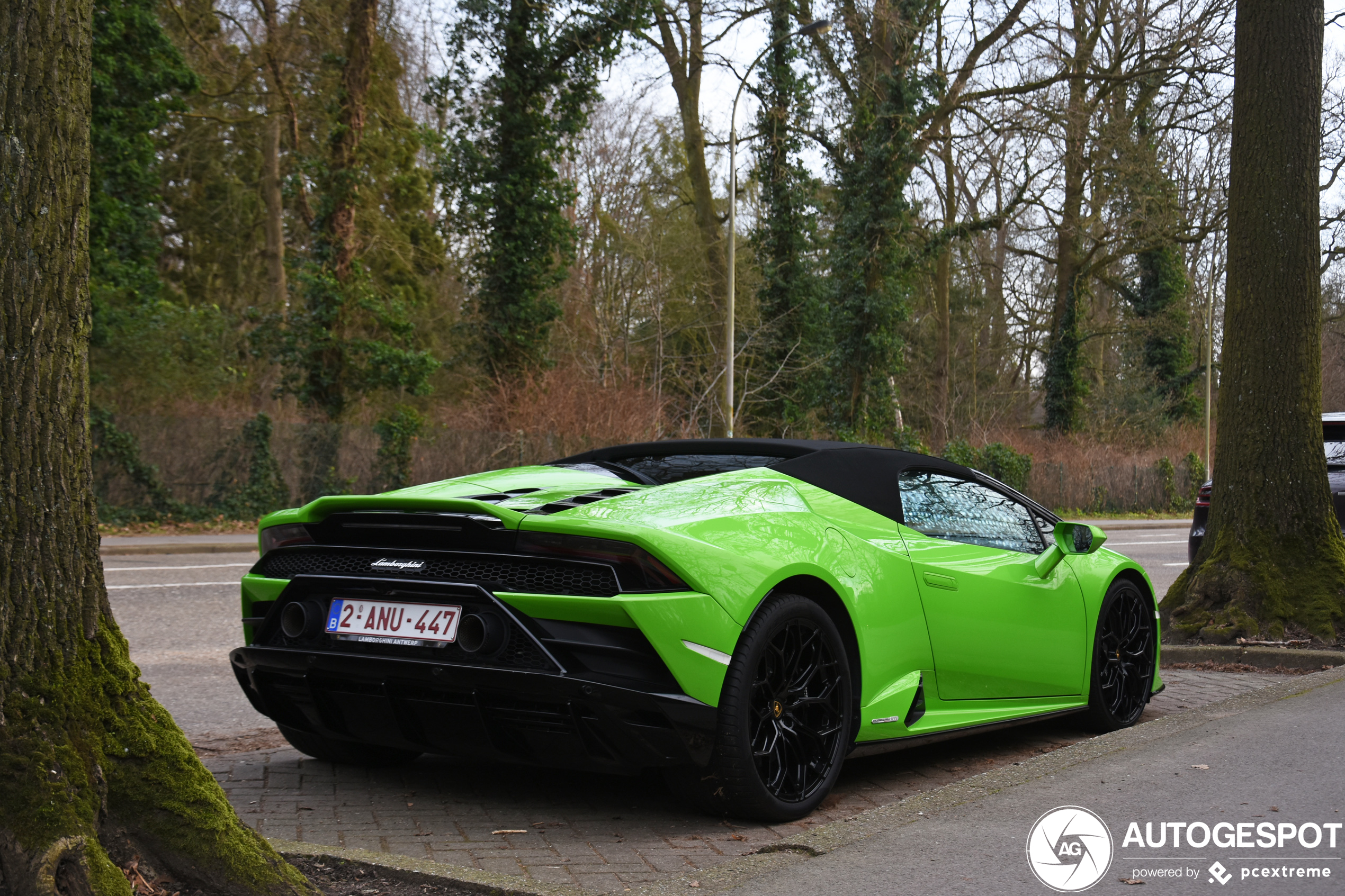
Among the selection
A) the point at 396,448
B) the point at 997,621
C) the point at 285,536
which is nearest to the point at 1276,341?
the point at 997,621

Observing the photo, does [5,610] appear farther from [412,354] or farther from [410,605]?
[412,354]

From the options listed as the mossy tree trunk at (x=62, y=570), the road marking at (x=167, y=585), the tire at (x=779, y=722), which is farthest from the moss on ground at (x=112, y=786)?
the road marking at (x=167, y=585)

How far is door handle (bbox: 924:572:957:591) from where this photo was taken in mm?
4598

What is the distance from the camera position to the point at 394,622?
12.9 feet

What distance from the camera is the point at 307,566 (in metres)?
4.27

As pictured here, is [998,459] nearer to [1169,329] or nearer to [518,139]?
[1169,329]

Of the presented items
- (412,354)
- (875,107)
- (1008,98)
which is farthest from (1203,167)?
(412,354)

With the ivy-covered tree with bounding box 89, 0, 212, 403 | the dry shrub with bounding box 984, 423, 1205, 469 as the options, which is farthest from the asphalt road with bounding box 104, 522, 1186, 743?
the dry shrub with bounding box 984, 423, 1205, 469

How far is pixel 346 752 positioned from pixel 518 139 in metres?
20.2

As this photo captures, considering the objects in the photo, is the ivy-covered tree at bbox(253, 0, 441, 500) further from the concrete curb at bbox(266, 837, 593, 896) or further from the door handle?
the concrete curb at bbox(266, 837, 593, 896)

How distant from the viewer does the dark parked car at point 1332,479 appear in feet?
29.4

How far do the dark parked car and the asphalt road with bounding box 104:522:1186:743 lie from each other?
11.0ft

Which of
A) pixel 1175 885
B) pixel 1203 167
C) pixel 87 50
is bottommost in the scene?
pixel 1175 885

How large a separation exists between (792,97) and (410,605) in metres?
25.9
